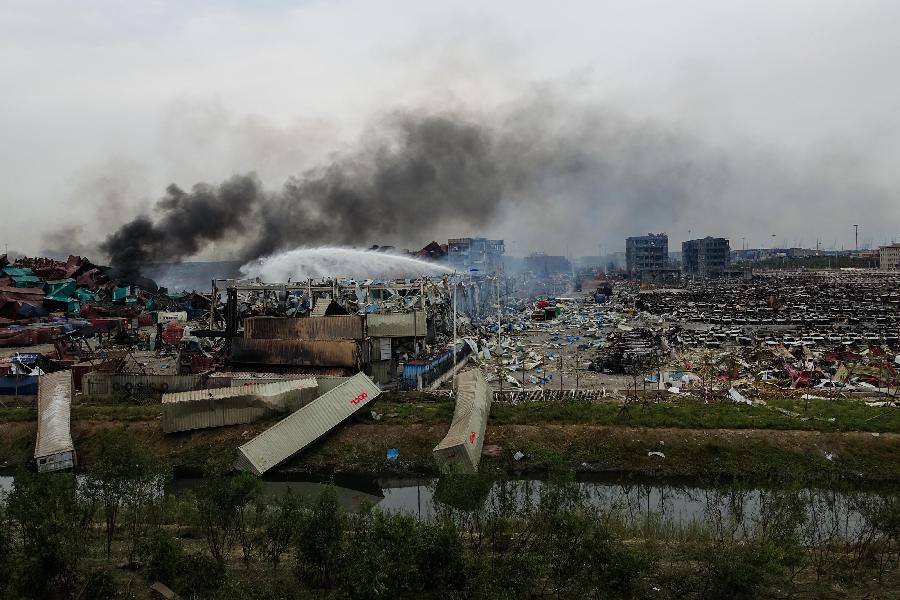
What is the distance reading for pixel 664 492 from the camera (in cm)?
2023

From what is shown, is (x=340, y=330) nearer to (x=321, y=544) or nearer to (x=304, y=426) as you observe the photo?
(x=304, y=426)

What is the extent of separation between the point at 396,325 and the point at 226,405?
33.8 ft

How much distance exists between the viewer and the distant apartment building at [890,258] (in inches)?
5866

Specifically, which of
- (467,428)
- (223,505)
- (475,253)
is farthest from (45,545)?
(475,253)

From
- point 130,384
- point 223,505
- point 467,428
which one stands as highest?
point 130,384

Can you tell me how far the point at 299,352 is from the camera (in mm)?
28750

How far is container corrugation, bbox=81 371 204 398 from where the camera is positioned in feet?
91.6

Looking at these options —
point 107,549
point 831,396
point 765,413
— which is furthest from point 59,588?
point 831,396

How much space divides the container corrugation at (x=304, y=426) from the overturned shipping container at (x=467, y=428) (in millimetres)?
3835

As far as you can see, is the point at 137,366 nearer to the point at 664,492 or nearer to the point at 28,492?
the point at 28,492

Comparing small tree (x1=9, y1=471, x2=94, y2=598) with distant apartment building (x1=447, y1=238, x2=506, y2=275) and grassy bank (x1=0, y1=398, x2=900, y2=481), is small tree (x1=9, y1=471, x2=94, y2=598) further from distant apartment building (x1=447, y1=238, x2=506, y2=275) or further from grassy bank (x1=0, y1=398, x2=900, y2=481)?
distant apartment building (x1=447, y1=238, x2=506, y2=275)

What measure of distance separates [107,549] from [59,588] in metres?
3.03

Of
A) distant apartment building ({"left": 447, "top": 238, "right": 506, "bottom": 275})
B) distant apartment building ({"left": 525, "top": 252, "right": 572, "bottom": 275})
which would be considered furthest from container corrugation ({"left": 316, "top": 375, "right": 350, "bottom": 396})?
distant apartment building ({"left": 525, "top": 252, "right": 572, "bottom": 275})

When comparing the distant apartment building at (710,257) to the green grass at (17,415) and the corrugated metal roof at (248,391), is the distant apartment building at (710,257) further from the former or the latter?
the green grass at (17,415)
